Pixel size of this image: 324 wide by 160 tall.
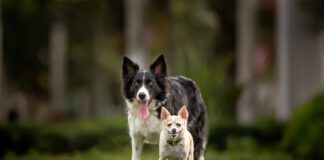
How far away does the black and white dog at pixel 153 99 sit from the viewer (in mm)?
7918

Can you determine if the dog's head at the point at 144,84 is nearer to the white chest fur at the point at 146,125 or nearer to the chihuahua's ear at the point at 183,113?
the white chest fur at the point at 146,125

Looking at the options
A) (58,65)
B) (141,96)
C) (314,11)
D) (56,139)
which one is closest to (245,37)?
(314,11)

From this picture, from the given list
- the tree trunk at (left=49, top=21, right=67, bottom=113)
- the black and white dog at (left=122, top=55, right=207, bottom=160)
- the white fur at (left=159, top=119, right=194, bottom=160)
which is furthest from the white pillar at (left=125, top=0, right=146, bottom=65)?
the white fur at (left=159, top=119, right=194, bottom=160)

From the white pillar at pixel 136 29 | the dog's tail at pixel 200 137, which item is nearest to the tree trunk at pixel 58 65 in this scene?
the white pillar at pixel 136 29

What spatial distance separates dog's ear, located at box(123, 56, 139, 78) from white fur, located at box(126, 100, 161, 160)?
21 cm

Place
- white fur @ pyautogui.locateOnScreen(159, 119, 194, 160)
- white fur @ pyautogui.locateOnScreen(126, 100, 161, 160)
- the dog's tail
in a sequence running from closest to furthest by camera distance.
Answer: white fur @ pyautogui.locateOnScreen(159, 119, 194, 160) < white fur @ pyautogui.locateOnScreen(126, 100, 161, 160) < the dog's tail

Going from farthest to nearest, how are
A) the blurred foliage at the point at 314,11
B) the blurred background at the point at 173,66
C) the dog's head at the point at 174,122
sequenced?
the blurred foliage at the point at 314,11 → the blurred background at the point at 173,66 → the dog's head at the point at 174,122

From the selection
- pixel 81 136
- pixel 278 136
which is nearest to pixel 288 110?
pixel 278 136

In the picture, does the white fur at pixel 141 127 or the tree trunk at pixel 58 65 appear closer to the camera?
the white fur at pixel 141 127

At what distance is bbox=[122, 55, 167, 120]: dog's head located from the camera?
7875 millimetres

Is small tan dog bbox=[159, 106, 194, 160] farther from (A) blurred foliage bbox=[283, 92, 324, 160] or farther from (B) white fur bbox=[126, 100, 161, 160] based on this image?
(A) blurred foliage bbox=[283, 92, 324, 160]

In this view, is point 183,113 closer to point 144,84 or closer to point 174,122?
point 174,122

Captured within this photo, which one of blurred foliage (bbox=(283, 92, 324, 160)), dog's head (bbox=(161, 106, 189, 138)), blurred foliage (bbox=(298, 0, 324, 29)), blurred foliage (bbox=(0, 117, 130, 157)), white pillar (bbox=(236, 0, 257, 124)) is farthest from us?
white pillar (bbox=(236, 0, 257, 124))

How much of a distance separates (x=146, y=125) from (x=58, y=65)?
69.0 metres
